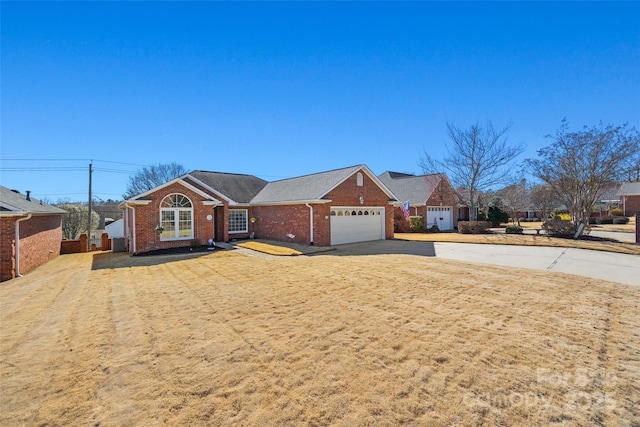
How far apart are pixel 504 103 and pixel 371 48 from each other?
947cm

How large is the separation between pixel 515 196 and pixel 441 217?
30.4 ft

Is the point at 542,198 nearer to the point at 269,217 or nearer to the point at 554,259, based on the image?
the point at 554,259

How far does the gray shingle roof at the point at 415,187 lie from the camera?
2670cm

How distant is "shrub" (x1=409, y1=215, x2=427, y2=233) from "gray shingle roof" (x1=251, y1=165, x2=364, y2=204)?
10040 mm

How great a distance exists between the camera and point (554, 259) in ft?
36.8

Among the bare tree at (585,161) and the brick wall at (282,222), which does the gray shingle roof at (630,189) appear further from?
the brick wall at (282,222)

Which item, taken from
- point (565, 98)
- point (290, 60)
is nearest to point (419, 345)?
point (290, 60)

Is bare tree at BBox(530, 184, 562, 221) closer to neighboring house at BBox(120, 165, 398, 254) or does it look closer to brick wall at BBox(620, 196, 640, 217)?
brick wall at BBox(620, 196, 640, 217)

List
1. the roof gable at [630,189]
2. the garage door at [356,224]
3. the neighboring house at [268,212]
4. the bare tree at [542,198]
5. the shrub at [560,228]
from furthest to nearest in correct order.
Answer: the roof gable at [630,189], the bare tree at [542,198], the shrub at [560,228], the garage door at [356,224], the neighboring house at [268,212]

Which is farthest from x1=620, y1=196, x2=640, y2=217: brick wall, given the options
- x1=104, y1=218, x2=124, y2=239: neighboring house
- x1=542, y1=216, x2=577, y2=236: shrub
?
x1=104, y1=218, x2=124, y2=239: neighboring house

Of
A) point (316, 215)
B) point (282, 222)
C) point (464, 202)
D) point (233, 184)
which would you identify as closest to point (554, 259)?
point (316, 215)

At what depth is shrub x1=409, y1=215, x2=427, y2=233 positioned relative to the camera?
24734 mm

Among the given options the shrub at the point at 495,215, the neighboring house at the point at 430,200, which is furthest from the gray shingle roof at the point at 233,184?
the shrub at the point at 495,215

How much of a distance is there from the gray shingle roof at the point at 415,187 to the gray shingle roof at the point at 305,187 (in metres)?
11.2
